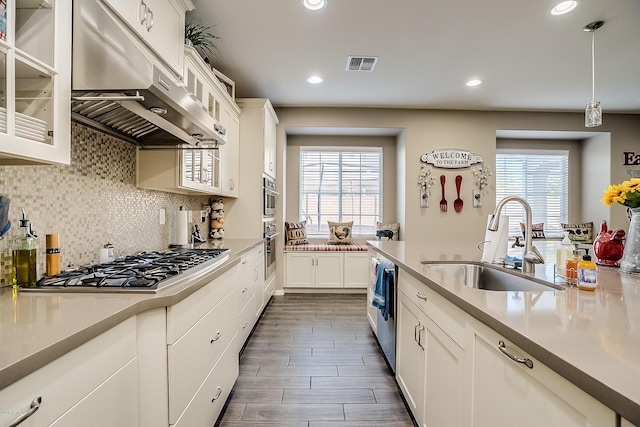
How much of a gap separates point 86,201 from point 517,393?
196 cm

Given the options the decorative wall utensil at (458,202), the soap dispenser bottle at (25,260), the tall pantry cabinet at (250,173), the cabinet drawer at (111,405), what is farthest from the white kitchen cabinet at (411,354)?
the decorative wall utensil at (458,202)

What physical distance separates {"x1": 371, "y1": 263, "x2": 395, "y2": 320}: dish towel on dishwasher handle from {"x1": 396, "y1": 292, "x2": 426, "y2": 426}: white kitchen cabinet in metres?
0.12

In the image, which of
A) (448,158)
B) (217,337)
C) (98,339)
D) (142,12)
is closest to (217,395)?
(217,337)

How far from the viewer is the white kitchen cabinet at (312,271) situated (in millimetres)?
4656

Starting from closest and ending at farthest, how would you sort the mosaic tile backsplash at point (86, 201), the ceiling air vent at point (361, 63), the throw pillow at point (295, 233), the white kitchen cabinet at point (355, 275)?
the mosaic tile backsplash at point (86, 201), the ceiling air vent at point (361, 63), the white kitchen cabinet at point (355, 275), the throw pillow at point (295, 233)

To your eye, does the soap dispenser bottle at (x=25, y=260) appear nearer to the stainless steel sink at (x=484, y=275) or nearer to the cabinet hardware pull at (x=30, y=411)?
the cabinet hardware pull at (x=30, y=411)

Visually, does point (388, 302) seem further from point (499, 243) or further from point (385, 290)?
point (499, 243)

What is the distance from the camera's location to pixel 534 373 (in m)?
0.77

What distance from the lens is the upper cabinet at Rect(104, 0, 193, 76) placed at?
4.90 feet

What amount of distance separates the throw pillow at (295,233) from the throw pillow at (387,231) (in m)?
1.16

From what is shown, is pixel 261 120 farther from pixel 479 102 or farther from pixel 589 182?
pixel 589 182

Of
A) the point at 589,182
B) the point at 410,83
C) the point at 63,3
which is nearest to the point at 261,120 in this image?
the point at 410,83

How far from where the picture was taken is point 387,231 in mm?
5023

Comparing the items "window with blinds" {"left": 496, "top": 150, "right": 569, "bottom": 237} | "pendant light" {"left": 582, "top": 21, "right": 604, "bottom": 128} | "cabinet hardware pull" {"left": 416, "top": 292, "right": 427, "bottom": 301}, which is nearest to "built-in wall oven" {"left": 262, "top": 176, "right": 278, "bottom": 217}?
"cabinet hardware pull" {"left": 416, "top": 292, "right": 427, "bottom": 301}
